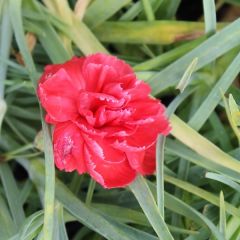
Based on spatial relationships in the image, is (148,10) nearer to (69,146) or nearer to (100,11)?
(100,11)

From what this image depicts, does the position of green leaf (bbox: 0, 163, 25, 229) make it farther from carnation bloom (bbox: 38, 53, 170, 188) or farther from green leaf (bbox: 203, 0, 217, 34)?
green leaf (bbox: 203, 0, 217, 34)

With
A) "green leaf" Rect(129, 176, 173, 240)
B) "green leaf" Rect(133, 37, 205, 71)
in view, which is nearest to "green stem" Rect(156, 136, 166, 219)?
"green leaf" Rect(129, 176, 173, 240)

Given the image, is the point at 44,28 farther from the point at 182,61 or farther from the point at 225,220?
the point at 225,220

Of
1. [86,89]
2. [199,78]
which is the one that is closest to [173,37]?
[199,78]

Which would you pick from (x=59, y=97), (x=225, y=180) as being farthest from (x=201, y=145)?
(x=59, y=97)

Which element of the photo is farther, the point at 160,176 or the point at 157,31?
the point at 157,31

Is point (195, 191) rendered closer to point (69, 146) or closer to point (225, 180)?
point (225, 180)

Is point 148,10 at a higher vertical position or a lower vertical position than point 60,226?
higher

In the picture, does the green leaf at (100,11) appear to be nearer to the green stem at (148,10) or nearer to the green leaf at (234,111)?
the green stem at (148,10)
